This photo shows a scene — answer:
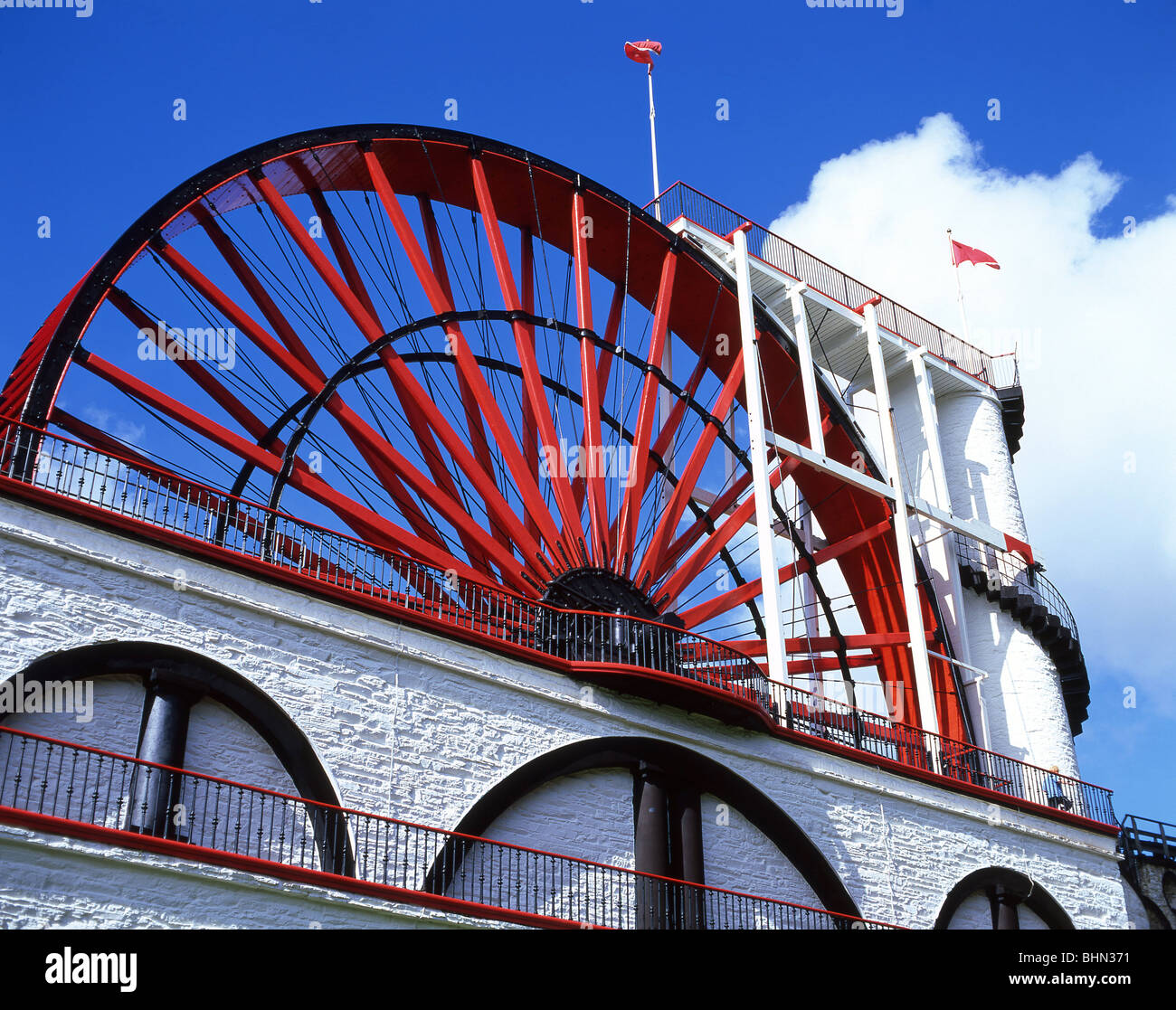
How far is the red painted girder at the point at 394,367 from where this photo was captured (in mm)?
16812

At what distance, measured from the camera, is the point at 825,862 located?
52.1 feet

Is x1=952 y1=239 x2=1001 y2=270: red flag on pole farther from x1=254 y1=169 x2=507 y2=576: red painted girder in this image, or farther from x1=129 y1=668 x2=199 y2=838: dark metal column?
x1=129 y1=668 x2=199 y2=838: dark metal column

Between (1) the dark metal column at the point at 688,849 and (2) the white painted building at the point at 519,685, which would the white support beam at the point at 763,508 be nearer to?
(2) the white painted building at the point at 519,685

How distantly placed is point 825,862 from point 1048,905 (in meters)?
4.43

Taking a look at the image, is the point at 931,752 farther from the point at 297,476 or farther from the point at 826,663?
the point at 297,476

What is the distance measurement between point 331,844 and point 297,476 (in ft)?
17.1

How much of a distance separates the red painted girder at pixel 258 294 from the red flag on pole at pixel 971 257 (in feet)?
52.4

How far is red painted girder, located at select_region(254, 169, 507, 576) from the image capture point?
1681 centimetres

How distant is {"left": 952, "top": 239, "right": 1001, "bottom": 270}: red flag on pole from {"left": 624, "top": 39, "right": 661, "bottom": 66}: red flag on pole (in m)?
7.75

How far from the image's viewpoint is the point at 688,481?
18.9 metres

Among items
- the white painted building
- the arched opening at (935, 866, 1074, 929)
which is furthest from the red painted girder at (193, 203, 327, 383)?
the arched opening at (935, 866, 1074, 929)

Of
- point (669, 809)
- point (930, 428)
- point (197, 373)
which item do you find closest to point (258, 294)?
point (197, 373)

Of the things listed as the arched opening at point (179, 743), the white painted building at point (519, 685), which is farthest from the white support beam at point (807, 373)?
the arched opening at point (179, 743)
